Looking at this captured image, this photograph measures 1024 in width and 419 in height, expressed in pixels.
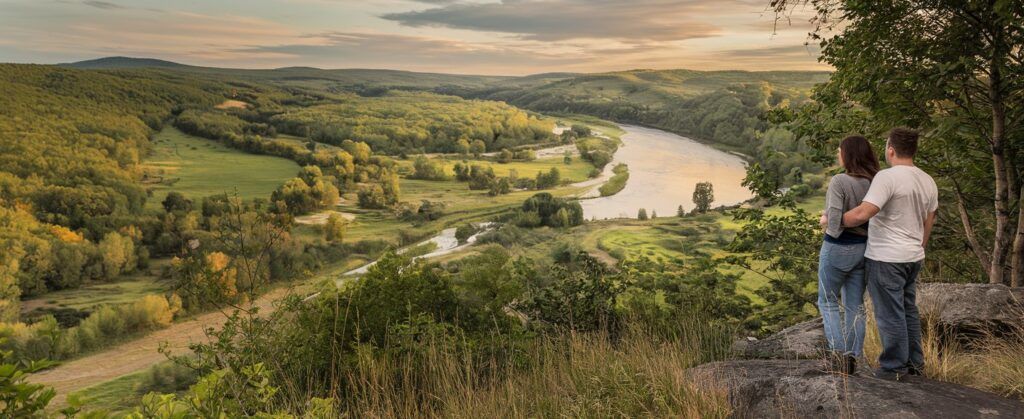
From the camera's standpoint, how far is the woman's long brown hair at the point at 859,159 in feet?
13.5

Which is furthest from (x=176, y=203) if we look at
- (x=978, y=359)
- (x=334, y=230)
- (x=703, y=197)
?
(x=978, y=359)

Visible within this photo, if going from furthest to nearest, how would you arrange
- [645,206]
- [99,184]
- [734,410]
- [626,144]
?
[626,144]
[99,184]
[645,206]
[734,410]

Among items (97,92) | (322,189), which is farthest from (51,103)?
(322,189)

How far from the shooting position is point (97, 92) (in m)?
113

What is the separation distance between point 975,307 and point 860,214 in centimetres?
244

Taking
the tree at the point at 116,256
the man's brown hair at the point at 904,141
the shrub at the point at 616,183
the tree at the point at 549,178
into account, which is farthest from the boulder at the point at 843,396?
the tree at the point at 549,178

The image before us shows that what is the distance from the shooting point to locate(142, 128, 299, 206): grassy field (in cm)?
9206

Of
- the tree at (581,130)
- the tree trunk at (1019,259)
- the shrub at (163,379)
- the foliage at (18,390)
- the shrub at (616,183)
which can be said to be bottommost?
the shrub at (163,379)

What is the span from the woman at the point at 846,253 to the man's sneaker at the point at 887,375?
16 centimetres

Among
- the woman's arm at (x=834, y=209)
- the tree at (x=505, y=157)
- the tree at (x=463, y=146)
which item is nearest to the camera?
the woman's arm at (x=834, y=209)

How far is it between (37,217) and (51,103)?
40715mm

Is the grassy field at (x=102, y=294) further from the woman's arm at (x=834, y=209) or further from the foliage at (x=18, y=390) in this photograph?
the woman's arm at (x=834, y=209)

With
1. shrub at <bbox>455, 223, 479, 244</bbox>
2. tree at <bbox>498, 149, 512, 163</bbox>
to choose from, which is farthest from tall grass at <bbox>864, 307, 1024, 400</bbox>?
tree at <bbox>498, 149, 512, 163</bbox>

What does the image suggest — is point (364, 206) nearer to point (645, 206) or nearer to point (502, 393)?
point (645, 206)
